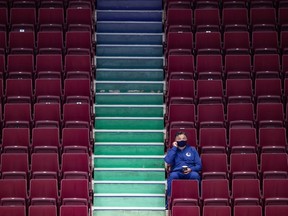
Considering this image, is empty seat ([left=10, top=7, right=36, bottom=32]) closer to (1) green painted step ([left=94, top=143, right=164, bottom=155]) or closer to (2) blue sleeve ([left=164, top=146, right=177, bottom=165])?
(1) green painted step ([left=94, top=143, right=164, bottom=155])

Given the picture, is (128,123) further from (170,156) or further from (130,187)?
(170,156)

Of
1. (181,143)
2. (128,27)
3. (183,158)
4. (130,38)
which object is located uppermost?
(128,27)

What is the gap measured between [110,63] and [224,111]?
1.22 m

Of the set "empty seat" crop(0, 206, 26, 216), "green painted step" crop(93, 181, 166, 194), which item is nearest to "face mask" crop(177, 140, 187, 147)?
"green painted step" crop(93, 181, 166, 194)

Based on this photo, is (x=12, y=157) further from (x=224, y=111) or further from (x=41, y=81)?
(x=224, y=111)

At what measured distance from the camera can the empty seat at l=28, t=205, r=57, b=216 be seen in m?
5.88

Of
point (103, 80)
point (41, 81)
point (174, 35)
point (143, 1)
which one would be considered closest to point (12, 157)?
point (41, 81)

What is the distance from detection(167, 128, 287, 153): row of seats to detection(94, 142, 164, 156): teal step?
0.28m

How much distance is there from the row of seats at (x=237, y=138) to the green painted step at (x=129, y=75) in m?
1.02

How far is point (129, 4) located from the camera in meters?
8.23

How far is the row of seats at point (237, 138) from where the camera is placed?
6.62 m

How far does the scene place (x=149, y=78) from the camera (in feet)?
24.9

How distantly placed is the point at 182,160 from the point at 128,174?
1.94ft

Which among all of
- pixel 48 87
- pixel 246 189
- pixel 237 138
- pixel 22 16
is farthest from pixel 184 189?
pixel 22 16
